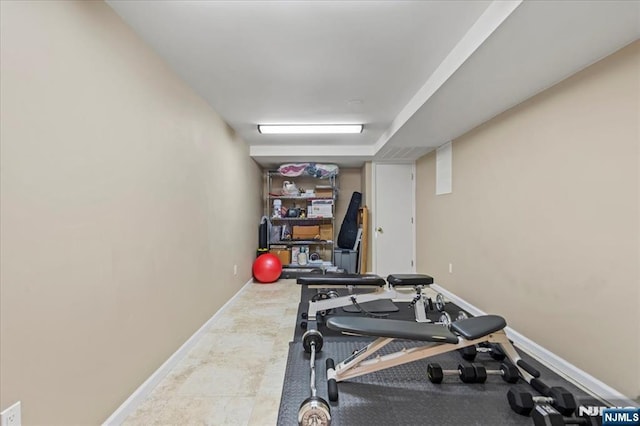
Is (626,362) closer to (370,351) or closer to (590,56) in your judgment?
(370,351)

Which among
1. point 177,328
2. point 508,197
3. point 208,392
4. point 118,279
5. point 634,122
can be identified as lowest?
point 208,392

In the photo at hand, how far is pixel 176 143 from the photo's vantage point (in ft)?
7.70

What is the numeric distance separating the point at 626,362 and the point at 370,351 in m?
1.44

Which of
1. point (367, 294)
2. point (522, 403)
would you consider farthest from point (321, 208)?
point (522, 403)

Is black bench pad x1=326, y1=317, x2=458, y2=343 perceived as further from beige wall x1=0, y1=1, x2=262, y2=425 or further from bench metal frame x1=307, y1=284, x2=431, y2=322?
beige wall x1=0, y1=1, x2=262, y2=425

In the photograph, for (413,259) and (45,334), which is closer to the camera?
(45,334)

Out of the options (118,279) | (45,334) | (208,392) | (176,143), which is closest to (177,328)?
(208,392)

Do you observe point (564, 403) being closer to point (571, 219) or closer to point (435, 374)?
point (435, 374)

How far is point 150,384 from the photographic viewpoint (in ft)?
6.32

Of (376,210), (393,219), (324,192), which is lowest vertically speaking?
(393,219)

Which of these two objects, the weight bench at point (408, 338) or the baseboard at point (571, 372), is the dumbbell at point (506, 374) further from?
the baseboard at point (571, 372)

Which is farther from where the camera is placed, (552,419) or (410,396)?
(410,396)

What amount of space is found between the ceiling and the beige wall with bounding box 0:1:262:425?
38 cm

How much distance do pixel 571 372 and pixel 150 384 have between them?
2794 millimetres
